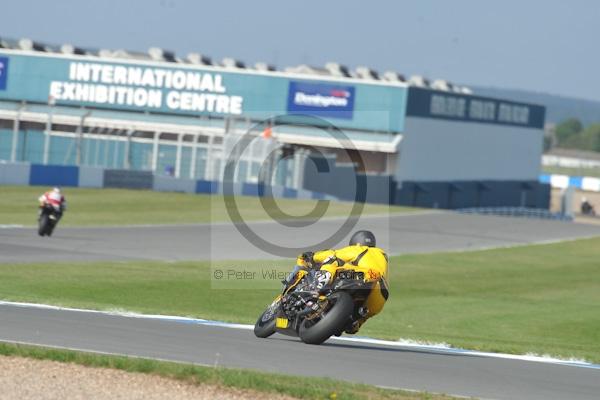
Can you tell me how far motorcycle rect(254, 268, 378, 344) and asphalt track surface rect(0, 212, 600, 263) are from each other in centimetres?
1209

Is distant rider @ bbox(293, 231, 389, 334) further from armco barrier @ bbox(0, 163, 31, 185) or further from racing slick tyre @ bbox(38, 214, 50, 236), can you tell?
armco barrier @ bbox(0, 163, 31, 185)

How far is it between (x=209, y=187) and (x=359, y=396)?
42.4 meters

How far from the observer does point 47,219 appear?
30.0 m

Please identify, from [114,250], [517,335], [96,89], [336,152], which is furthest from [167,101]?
[517,335]

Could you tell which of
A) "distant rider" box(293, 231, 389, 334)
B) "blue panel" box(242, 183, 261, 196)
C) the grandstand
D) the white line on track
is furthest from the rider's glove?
the grandstand

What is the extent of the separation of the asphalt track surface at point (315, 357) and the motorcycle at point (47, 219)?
54.6 ft

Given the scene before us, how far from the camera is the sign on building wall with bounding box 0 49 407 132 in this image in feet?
256

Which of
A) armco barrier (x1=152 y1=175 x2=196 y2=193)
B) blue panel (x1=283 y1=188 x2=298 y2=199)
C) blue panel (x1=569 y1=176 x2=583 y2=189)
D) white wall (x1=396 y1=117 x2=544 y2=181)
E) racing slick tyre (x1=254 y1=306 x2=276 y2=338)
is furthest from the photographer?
blue panel (x1=569 y1=176 x2=583 y2=189)

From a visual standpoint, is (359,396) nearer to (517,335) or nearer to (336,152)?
(517,335)

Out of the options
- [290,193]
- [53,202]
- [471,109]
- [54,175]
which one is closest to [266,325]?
[53,202]

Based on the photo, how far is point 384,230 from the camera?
127ft

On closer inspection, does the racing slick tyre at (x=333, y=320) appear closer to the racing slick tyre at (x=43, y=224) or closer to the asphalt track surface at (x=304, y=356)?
the asphalt track surface at (x=304, y=356)

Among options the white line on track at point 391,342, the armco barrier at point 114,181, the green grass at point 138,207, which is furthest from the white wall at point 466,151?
the white line on track at point 391,342

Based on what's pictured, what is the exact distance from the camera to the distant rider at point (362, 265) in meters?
12.1
